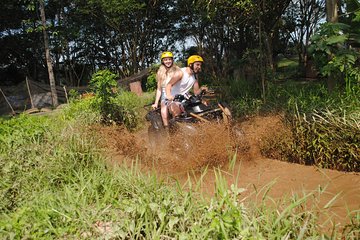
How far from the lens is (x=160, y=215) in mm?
2129

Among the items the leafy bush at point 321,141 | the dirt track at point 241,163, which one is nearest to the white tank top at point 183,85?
the dirt track at point 241,163

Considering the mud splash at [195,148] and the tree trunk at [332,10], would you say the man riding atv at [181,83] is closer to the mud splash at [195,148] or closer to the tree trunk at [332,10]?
the mud splash at [195,148]

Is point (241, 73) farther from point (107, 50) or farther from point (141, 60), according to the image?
point (107, 50)

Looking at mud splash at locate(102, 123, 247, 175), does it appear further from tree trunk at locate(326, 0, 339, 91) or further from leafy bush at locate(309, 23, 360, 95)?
tree trunk at locate(326, 0, 339, 91)

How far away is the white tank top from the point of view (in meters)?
5.50

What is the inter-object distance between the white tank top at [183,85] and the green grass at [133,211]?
2.30 meters

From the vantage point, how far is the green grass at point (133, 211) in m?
2.06

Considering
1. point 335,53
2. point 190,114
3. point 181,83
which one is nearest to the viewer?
point 190,114

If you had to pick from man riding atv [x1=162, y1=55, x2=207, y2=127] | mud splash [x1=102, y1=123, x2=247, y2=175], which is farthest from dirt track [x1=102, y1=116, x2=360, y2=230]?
man riding atv [x1=162, y1=55, x2=207, y2=127]

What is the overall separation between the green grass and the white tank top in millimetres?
2297

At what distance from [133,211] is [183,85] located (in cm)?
350

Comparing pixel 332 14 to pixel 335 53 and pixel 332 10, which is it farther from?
pixel 335 53

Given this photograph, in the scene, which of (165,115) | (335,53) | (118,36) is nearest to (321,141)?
(335,53)

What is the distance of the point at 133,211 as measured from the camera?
7.34 ft
